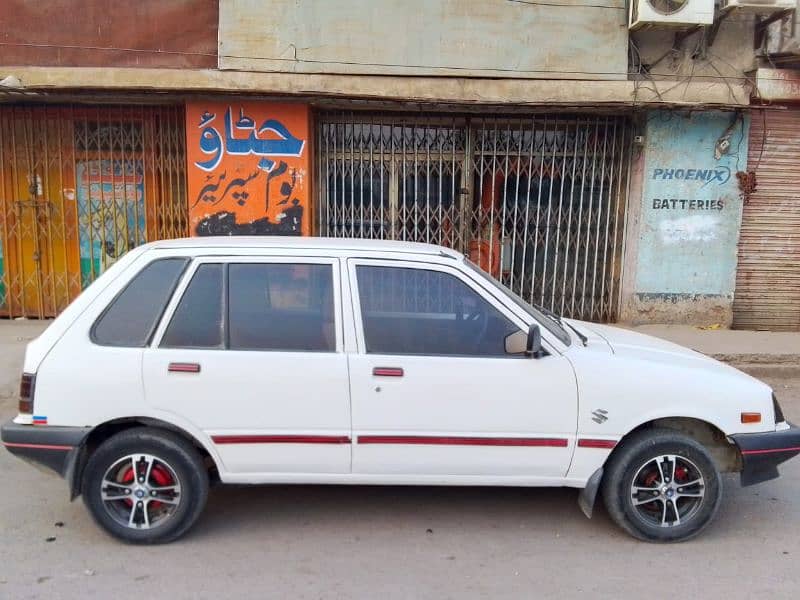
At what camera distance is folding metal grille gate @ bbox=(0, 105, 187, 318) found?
7727 mm

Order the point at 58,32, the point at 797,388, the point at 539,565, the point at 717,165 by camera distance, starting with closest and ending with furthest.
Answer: the point at 539,565, the point at 797,388, the point at 58,32, the point at 717,165

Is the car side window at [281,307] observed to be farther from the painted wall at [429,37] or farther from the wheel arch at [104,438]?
the painted wall at [429,37]

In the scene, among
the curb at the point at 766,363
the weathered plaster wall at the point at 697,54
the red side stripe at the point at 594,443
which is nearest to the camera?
the red side stripe at the point at 594,443

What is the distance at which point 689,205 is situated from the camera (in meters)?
7.84

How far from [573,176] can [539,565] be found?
5.87 m

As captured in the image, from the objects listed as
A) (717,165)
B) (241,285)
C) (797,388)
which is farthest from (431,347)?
(717,165)

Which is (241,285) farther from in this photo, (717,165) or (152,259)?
(717,165)

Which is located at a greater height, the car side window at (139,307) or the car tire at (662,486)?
the car side window at (139,307)

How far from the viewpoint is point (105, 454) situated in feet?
10.4

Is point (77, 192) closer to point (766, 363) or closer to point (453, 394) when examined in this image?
point (453, 394)

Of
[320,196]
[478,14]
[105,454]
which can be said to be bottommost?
[105,454]

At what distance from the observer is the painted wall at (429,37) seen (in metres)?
7.36

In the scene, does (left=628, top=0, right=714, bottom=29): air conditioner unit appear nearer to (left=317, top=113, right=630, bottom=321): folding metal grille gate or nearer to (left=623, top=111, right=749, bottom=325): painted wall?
(left=623, top=111, right=749, bottom=325): painted wall

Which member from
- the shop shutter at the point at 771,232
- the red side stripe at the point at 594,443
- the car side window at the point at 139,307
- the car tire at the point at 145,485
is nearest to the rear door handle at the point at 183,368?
the car side window at the point at 139,307
